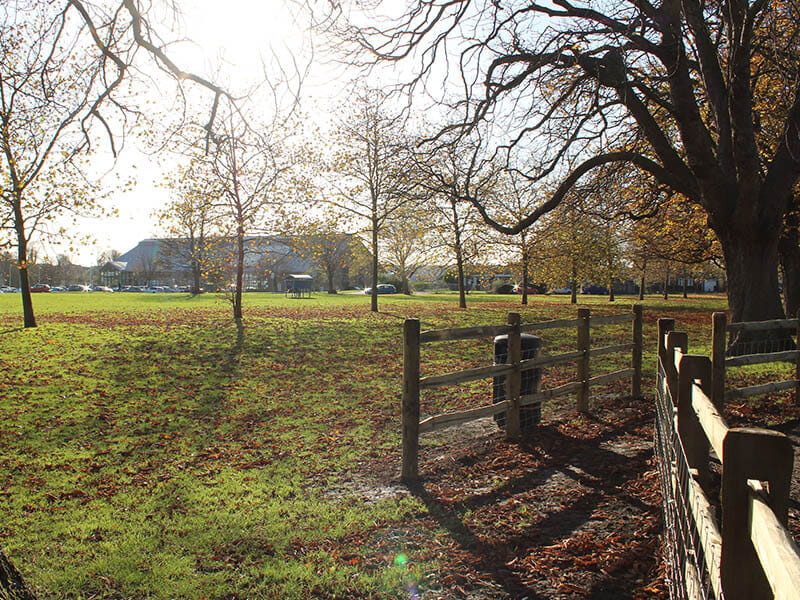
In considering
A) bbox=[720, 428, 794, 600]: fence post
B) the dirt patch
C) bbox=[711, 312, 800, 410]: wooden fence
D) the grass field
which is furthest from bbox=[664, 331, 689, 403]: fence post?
bbox=[720, 428, 794, 600]: fence post

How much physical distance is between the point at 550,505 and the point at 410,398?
171 cm

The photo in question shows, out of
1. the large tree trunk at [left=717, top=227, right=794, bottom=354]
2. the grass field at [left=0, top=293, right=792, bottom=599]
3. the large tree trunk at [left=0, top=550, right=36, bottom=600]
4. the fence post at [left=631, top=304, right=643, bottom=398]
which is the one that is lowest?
the grass field at [left=0, top=293, right=792, bottom=599]

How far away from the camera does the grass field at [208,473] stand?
403 centimetres

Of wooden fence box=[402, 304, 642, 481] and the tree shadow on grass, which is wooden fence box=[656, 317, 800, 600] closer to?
the tree shadow on grass

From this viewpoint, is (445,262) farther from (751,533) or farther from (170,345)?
(751,533)

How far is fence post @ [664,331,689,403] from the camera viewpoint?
4535 millimetres

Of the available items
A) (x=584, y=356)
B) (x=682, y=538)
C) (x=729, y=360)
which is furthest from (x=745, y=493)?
(x=584, y=356)

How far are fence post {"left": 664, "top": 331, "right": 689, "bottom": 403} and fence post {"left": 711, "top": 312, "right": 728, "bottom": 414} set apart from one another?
1.68m

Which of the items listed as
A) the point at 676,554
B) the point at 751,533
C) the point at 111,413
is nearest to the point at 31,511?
the point at 111,413

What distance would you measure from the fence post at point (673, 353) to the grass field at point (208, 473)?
233cm

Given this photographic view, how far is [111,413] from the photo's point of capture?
9.00m

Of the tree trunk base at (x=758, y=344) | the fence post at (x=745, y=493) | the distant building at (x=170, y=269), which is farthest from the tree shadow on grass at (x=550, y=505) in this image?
the distant building at (x=170, y=269)

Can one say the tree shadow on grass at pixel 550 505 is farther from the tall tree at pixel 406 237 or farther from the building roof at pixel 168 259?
the building roof at pixel 168 259

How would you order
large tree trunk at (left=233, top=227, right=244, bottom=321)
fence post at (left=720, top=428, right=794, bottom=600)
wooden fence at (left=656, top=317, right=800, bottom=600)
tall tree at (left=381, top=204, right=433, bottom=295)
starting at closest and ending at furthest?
1. wooden fence at (left=656, top=317, right=800, bottom=600)
2. fence post at (left=720, top=428, right=794, bottom=600)
3. large tree trunk at (left=233, top=227, right=244, bottom=321)
4. tall tree at (left=381, top=204, right=433, bottom=295)
